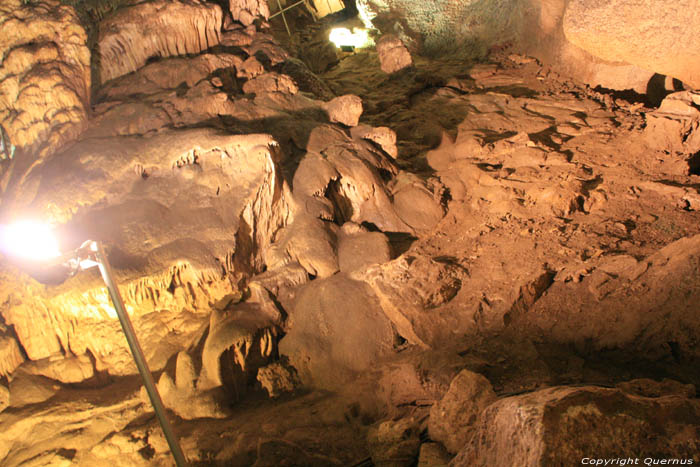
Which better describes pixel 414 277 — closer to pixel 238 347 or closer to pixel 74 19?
pixel 238 347

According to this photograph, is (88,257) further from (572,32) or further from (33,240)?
(572,32)

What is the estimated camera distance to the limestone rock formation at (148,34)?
23.5ft

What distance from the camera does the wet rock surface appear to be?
12.1ft

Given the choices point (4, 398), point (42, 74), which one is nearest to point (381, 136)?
point (42, 74)

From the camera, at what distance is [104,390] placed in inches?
197

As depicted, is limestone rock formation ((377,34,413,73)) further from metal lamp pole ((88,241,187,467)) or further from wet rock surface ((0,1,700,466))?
metal lamp pole ((88,241,187,467))

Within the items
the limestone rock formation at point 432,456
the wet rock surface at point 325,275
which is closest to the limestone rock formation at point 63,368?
the wet rock surface at point 325,275

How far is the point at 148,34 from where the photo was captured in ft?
24.3

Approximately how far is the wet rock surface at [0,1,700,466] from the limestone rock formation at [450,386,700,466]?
0.21m

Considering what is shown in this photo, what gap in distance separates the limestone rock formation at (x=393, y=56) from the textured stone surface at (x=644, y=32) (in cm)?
382

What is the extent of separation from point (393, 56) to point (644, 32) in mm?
5239

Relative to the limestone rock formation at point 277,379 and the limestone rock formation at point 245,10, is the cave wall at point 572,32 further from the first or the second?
the limestone rock formation at point 277,379

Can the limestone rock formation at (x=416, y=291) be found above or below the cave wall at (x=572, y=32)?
below

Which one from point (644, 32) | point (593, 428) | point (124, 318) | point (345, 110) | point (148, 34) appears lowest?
point (593, 428)
